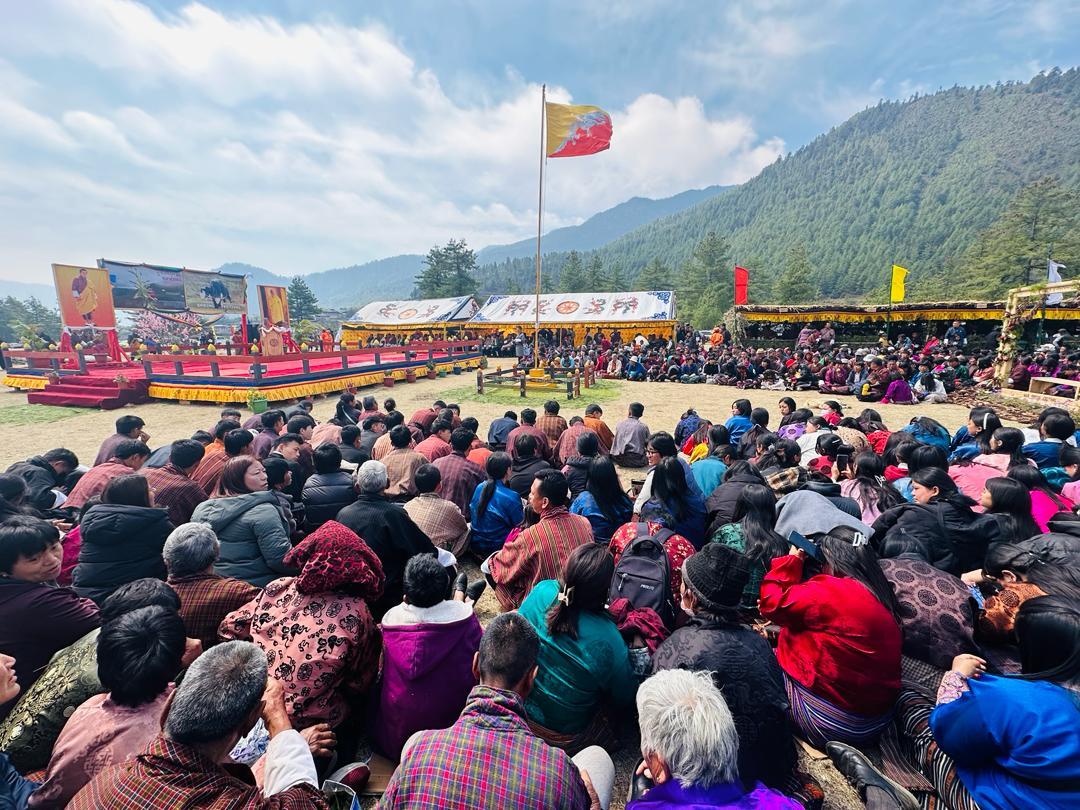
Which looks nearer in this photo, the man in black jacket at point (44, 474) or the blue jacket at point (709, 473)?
the man in black jacket at point (44, 474)

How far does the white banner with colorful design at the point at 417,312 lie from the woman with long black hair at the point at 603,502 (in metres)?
27.8

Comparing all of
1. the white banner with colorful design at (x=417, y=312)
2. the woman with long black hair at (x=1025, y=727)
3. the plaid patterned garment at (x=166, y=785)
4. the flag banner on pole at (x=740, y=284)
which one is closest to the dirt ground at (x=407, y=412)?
the woman with long black hair at (x=1025, y=727)

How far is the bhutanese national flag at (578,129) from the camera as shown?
567 inches

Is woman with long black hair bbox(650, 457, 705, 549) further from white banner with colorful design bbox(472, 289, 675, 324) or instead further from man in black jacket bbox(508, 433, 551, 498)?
white banner with colorful design bbox(472, 289, 675, 324)

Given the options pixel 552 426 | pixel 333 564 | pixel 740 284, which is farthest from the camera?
pixel 740 284

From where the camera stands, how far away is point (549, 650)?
221 cm

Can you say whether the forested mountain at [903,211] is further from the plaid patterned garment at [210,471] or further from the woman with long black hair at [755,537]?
the plaid patterned garment at [210,471]

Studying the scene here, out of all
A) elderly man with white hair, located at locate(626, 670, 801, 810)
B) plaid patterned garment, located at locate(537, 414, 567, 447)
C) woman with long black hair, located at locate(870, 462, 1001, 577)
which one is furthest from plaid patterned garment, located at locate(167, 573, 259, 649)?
plaid patterned garment, located at locate(537, 414, 567, 447)

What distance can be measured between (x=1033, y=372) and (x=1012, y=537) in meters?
12.5

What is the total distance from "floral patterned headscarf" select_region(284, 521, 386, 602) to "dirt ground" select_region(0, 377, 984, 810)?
7714mm

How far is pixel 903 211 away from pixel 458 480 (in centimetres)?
13302

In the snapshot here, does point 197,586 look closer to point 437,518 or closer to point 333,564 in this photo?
point 333,564

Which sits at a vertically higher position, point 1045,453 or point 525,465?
point 1045,453

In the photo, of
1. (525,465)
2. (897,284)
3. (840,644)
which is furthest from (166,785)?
(897,284)
